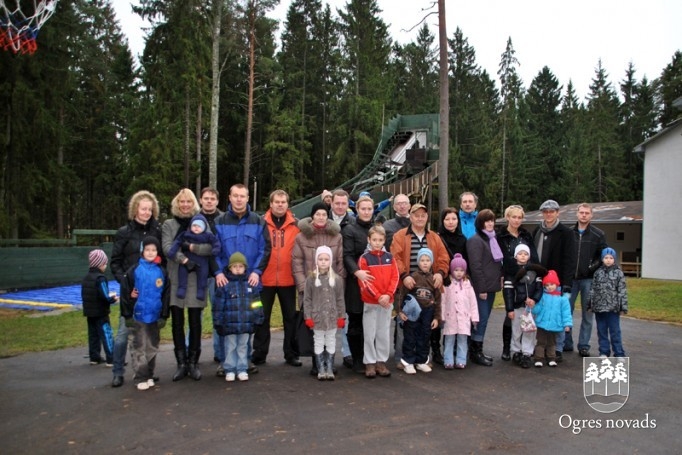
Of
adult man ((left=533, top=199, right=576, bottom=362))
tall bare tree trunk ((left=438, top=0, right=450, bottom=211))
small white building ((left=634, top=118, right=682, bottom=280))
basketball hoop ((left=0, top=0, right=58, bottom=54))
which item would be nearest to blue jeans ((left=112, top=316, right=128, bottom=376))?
adult man ((left=533, top=199, right=576, bottom=362))

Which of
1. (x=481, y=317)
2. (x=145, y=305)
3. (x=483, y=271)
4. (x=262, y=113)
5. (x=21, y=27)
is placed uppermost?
(x=262, y=113)

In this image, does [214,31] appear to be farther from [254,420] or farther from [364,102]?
[254,420]

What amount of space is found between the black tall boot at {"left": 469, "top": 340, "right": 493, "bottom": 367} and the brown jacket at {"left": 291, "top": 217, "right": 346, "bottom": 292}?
75.3 inches

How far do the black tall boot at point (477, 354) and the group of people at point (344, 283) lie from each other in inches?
0.6

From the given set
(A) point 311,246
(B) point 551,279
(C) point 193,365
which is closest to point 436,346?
(B) point 551,279

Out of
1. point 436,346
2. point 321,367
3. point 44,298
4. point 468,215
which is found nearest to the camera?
point 321,367

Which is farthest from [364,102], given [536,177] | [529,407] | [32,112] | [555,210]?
[529,407]

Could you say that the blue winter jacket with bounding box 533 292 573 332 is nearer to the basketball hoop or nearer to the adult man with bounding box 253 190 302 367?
the adult man with bounding box 253 190 302 367

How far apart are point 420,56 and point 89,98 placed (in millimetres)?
28526

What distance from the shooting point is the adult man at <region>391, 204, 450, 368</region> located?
587cm

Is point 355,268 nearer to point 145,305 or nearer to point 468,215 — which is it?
point 468,215

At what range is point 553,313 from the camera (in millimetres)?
6008

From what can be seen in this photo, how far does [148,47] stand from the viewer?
2302 cm

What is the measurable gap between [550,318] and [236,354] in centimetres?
371
